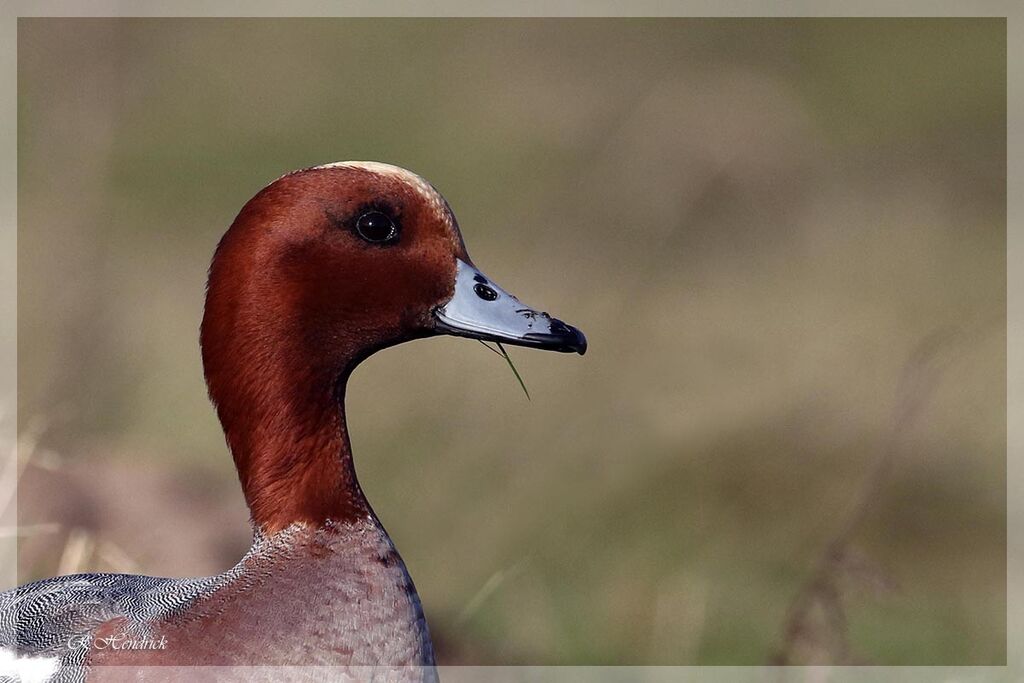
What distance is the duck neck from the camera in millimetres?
2074

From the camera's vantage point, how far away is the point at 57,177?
5473 mm

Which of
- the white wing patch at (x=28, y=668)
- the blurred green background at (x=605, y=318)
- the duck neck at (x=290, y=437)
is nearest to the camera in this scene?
the white wing patch at (x=28, y=668)

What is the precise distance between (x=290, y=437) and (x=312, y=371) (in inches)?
3.6

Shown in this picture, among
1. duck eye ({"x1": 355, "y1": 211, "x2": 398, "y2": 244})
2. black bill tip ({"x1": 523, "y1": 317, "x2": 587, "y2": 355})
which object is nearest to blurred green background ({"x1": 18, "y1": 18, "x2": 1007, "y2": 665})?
black bill tip ({"x1": 523, "y1": 317, "x2": 587, "y2": 355})

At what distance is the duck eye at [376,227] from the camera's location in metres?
2.11

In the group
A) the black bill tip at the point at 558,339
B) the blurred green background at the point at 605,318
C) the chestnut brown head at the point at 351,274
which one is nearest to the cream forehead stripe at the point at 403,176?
the chestnut brown head at the point at 351,274

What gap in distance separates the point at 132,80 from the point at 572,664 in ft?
12.6

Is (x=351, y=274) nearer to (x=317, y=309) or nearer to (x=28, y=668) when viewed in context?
(x=317, y=309)

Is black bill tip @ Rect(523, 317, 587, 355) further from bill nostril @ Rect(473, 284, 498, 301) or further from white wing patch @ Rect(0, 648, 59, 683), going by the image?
white wing patch @ Rect(0, 648, 59, 683)

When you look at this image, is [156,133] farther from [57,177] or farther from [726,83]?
[726,83]

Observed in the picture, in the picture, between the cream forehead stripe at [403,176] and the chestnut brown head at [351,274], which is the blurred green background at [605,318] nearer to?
the chestnut brown head at [351,274]

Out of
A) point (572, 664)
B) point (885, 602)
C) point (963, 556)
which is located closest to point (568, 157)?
point (963, 556)

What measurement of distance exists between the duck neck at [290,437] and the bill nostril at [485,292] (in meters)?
0.22

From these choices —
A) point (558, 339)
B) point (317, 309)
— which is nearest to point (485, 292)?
point (558, 339)
